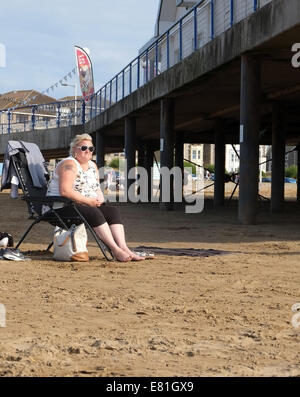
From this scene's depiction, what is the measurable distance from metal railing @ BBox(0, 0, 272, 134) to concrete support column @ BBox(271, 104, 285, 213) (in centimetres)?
350

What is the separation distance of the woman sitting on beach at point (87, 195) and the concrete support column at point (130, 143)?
50.8 feet

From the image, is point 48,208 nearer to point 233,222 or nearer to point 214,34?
point 233,222

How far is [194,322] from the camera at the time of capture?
4113 millimetres

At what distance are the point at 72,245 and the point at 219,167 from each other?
1743 cm

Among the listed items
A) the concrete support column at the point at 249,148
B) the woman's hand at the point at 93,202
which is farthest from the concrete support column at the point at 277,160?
the woman's hand at the point at 93,202

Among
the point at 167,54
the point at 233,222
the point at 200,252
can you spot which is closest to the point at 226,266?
the point at 200,252

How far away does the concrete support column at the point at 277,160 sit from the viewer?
61.0 feet

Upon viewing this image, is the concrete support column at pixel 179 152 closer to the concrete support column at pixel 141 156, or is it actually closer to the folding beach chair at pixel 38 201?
the concrete support column at pixel 141 156

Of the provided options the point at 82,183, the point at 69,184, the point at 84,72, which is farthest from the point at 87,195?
the point at 84,72

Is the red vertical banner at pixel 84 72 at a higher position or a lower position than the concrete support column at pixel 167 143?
higher

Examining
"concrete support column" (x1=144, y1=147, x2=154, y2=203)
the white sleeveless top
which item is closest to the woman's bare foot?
the white sleeveless top

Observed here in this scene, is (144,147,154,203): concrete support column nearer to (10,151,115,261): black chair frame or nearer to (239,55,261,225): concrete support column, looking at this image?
(239,55,261,225): concrete support column

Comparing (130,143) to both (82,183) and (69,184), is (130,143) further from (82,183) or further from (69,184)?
(69,184)

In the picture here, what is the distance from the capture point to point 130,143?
23078 millimetres
